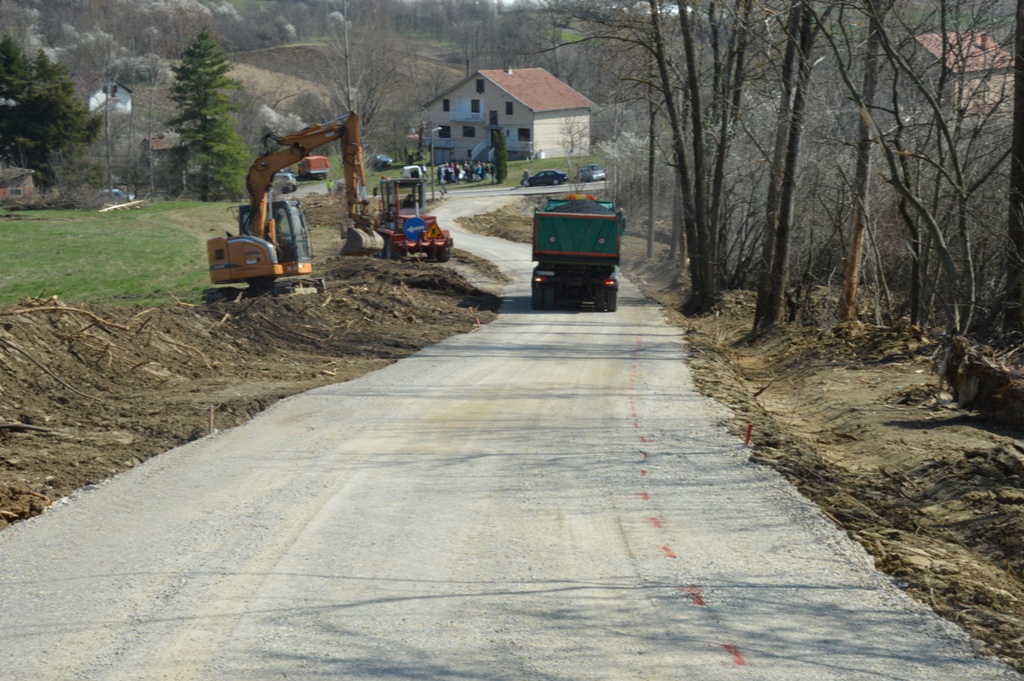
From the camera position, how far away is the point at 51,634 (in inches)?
240

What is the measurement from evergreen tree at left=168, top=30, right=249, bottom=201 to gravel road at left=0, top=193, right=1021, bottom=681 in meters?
61.3

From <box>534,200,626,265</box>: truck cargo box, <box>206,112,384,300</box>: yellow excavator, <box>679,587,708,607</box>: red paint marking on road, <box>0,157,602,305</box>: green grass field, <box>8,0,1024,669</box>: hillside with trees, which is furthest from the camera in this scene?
<box>0,157,602,305</box>: green grass field

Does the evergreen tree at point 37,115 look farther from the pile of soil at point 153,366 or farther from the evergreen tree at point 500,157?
the pile of soil at point 153,366

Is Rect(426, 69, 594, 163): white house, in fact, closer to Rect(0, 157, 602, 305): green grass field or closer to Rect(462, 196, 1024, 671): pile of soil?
Rect(0, 157, 602, 305): green grass field

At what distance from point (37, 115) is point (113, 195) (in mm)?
6979

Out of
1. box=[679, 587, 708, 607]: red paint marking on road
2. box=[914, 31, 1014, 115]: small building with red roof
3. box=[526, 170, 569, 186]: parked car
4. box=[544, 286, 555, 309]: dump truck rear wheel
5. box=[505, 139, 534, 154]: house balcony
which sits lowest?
box=[544, 286, 555, 309]: dump truck rear wheel

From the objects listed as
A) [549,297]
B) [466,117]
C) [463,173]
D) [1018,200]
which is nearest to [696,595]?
[1018,200]

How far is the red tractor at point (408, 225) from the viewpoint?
36.0 metres

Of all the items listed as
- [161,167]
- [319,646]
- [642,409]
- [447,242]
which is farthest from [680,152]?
[161,167]

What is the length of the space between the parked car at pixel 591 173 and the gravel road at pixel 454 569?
5855cm

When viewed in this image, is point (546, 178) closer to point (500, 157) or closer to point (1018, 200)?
point (500, 157)

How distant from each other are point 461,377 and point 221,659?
10731mm

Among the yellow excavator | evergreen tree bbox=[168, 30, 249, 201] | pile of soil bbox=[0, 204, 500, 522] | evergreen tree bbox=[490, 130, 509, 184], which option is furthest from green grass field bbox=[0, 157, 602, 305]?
evergreen tree bbox=[490, 130, 509, 184]

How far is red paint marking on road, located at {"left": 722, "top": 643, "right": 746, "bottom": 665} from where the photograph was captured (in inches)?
230
